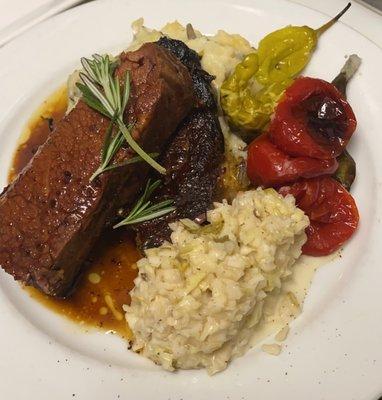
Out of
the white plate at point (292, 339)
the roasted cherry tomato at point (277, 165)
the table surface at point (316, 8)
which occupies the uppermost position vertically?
the table surface at point (316, 8)

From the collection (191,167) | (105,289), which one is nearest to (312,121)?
(191,167)

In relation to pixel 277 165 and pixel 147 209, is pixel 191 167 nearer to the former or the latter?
pixel 147 209

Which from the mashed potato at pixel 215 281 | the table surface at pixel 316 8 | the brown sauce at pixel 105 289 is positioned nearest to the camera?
the mashed potato at pixel 215 281

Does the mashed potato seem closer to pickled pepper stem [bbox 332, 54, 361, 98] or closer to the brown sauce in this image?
the brown sauce

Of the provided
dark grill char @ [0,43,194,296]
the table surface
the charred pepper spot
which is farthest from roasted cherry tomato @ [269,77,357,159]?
the table surface

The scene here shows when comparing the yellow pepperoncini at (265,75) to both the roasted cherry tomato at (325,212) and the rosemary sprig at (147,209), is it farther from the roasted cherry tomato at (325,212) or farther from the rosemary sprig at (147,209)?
the rosemary sprig at (147,209)

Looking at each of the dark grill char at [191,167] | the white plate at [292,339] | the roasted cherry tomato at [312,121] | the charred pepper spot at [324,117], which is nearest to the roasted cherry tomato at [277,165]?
the roasted cherry tomato at [312,121]

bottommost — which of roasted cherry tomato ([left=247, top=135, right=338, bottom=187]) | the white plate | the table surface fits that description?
the white plate

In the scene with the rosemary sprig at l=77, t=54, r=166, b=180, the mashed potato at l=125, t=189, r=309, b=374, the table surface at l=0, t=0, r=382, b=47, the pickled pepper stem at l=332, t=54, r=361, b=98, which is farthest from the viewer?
the table surface at l=0, t=0, r=382, b=47
